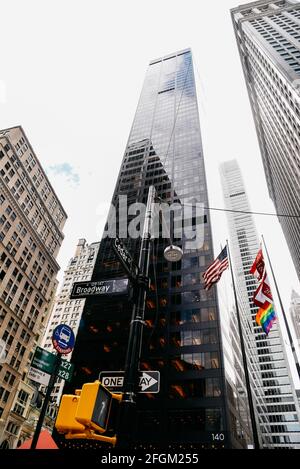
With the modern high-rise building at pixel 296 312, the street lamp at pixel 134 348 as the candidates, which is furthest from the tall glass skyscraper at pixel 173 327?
the modern high-rise building at pixel 296 312

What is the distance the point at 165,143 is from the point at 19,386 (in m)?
74.7

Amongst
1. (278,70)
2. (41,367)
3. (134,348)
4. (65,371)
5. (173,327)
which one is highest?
(278,70)

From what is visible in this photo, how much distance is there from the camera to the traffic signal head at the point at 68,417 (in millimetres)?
4586

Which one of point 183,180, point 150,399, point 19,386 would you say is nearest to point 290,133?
point 183,180

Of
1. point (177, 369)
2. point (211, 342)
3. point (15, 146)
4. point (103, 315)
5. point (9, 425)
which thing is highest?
point (15, 146)

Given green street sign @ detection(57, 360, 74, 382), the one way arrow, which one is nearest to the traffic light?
the one way arrow

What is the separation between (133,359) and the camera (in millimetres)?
5641

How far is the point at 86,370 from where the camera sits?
5759 centimetres

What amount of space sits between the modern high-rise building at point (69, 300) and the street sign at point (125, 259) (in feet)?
336

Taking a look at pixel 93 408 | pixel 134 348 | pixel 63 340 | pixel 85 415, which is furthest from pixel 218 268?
pixel 85 415

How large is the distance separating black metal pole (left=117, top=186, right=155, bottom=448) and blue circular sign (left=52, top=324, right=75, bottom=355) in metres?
3.93

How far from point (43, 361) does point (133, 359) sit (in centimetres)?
406

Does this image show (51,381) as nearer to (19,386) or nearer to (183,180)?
(19,386)

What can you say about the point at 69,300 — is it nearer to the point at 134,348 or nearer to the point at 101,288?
the point at 101,288
